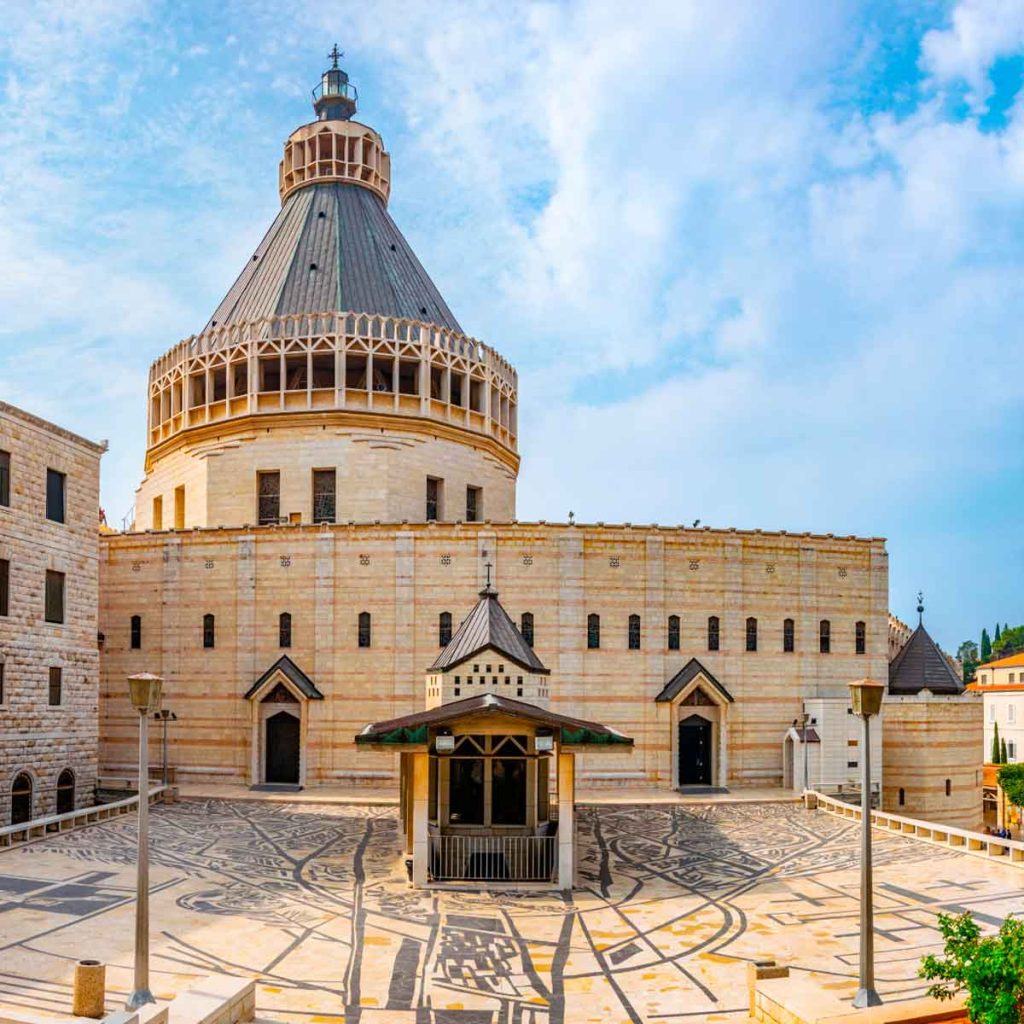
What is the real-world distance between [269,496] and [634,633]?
1761 cm

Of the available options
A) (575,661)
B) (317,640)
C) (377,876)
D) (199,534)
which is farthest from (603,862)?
(199,534)

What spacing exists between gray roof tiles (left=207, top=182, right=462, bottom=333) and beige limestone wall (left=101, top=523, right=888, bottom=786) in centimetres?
1316

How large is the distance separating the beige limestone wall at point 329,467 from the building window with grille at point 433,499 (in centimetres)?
31

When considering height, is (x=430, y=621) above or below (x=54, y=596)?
below

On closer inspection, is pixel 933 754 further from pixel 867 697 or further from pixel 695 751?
pixel 867 697

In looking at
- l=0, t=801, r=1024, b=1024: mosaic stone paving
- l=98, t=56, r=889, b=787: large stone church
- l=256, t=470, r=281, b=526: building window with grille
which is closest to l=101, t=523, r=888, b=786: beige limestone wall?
l=98, t=56, r=889, b=787: large stone church

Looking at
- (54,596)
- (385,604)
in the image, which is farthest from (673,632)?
(54,596)

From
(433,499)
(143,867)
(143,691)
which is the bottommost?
(143,867)

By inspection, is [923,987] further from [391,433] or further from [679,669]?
[391,433]

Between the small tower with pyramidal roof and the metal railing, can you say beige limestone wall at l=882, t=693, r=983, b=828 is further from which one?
the metal railing

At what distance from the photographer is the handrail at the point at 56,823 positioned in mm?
28828

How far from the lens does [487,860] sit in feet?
83.4

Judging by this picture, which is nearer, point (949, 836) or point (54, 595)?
point (949, 836)

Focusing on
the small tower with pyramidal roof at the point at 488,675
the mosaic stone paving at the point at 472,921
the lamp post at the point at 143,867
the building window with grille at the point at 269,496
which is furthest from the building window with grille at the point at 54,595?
the lamp post at the point at 143,867
